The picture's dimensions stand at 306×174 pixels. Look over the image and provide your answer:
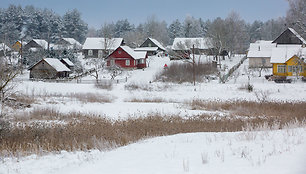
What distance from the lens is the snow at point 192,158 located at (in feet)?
18.7

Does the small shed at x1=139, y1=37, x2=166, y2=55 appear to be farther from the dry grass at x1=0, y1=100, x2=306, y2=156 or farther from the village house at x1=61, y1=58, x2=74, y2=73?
A: the dry grass at x1=0, y1=100, x2=306, y2=156

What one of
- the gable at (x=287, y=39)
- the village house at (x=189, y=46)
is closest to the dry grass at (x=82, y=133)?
the gable at (x=287, y=39)

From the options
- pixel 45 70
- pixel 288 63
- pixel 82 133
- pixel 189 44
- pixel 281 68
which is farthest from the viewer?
pixel 189 44

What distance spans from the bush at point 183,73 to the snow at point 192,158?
3311 centimetres

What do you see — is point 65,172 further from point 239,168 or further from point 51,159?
point 239,168

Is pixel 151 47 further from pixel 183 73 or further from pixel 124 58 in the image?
pixel 183 73

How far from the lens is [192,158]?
6574mm

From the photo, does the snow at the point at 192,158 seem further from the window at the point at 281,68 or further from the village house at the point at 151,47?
the village house at the point at 151,47

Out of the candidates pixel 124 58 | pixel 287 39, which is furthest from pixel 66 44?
pixel 287 39

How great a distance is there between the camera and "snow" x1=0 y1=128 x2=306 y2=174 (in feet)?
18.7

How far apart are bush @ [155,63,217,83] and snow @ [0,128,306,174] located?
33.1 meters

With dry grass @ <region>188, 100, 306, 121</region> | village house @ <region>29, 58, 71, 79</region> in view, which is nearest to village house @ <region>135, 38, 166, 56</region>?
village house @ <region>29, 58, 71, 79</region>

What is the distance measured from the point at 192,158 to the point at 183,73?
38323 millimetres

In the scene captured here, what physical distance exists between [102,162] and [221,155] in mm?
2836
